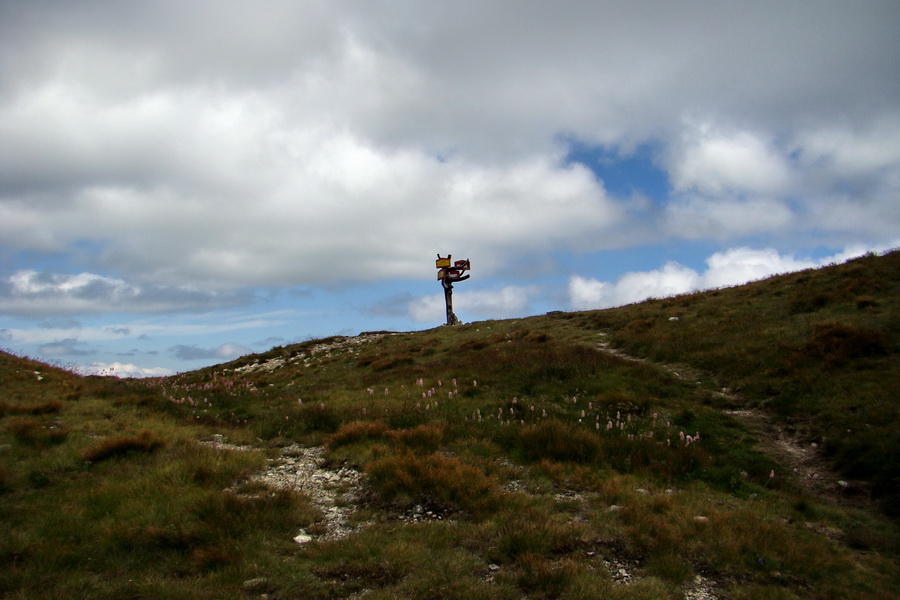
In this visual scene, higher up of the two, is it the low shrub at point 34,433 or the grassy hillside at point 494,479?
the low shrub at point 34,433

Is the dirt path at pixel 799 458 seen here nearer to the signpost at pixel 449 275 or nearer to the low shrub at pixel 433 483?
the low shrub at pixel 433 483

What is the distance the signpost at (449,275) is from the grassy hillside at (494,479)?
2279 cm

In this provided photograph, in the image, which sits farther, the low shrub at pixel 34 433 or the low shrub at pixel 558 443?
the low shrub at pixel 558 443

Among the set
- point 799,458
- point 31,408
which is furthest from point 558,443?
point 31,408

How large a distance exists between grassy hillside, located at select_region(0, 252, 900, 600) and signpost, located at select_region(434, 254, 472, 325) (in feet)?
74.8

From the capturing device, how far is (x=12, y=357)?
19.5 metres

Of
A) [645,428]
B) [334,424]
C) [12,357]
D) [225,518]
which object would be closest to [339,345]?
[12,357]

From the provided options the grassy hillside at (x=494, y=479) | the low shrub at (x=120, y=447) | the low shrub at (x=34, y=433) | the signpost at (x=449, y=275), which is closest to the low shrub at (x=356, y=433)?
the grassy hillside at (x=494, y=479)

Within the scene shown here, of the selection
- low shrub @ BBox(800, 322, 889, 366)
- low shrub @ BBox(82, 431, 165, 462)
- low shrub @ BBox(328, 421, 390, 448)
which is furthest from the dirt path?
low shrub @ BBox(82, 431, 165, 462)

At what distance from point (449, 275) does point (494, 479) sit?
3270cm

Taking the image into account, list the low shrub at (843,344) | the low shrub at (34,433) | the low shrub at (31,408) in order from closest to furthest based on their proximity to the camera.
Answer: the low shrub at (34,433)
the low shrub at (31,408)
the low shrub at (843,344)

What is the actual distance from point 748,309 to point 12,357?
95.7 ft

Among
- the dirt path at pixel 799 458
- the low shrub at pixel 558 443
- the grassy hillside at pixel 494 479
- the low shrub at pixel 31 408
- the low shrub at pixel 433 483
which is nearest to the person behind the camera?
the grassy hillside at pixel 494 479

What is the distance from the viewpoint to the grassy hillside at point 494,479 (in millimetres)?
6539
